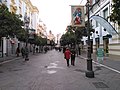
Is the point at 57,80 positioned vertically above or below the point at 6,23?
below

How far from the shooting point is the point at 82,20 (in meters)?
15.8

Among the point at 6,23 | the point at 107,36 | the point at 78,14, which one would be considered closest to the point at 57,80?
the point at 78,14

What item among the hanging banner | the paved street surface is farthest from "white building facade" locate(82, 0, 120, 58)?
the paved street surface

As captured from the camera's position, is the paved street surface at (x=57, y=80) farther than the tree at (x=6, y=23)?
No

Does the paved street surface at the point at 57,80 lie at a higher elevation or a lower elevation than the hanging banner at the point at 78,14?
lower

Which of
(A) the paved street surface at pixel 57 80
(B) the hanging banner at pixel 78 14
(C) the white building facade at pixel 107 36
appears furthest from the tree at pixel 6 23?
(B) the hanging banner at pixel 78 14

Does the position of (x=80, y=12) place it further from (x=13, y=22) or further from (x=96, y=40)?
(x=96, y=40)

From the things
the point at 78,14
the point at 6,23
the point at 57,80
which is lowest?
the point at 57,80

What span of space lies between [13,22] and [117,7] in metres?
16.4

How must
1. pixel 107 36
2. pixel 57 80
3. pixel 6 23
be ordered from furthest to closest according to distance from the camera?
1. pixel 107 36
2. pixel 6 23
3. pixel 57 80

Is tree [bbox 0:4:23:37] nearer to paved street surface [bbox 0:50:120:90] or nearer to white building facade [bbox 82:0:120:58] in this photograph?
white building facade [bbox 82:0:120:58]

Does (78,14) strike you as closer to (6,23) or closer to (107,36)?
(6,23)

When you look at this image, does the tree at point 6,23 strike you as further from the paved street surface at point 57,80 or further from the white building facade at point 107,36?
the paved street surface at point 57,80

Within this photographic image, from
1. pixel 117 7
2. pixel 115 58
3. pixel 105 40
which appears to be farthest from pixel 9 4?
pixel 117 7
